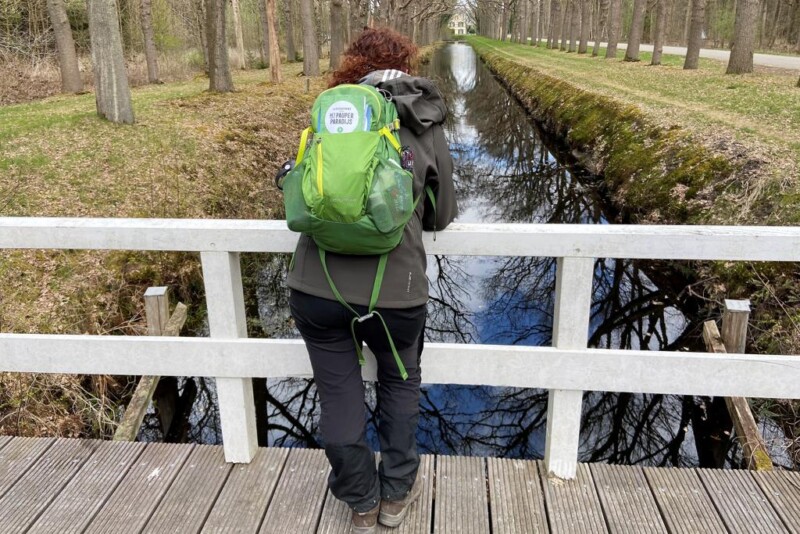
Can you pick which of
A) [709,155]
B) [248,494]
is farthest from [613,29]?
[248,494]

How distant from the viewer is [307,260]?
2238mm

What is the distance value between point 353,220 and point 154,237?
3.78ft

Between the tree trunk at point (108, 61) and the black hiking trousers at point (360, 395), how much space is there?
10.8 metres

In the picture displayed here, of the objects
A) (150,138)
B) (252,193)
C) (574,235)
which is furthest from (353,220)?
(150,138)

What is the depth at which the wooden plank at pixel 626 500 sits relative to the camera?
2.51 meters

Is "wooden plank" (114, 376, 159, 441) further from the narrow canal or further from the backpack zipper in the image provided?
the backpack zipper

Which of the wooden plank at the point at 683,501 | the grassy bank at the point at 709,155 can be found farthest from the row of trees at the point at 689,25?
the wooden plank at the point at 683,501

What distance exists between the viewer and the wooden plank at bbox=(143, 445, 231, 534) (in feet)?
8.41

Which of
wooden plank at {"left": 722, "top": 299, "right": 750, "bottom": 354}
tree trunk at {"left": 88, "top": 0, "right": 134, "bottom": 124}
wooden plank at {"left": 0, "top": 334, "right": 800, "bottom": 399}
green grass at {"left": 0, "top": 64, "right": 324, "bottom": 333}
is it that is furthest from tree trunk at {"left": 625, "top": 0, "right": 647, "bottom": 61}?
wooden plank at {"left": 0, "top": 334, "right": 800, "bottom": 399}

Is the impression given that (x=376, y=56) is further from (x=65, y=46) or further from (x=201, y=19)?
(x=201, y=19)

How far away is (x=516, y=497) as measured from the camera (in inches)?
106

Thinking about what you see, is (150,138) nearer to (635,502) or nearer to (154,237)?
(154,237)

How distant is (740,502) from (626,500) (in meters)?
0.49

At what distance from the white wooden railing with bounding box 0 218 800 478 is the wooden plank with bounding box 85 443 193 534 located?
34 centimetres
